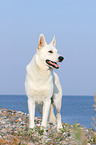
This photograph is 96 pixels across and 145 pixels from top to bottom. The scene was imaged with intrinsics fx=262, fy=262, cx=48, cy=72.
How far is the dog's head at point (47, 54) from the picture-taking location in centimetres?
660

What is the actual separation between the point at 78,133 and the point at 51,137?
599cm

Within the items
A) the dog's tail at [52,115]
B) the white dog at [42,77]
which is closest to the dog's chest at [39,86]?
the white dog at [42,77]

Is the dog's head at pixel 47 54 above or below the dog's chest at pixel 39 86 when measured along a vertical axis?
above

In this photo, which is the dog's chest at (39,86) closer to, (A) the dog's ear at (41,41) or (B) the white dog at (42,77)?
(B) the white dog at (42,77)

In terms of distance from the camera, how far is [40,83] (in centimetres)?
709

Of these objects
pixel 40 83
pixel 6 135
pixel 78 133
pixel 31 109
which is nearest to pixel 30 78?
pixel 40 83

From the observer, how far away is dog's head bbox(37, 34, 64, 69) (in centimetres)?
660

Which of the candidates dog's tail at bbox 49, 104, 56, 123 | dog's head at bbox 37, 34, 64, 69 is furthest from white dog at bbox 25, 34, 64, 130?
dog's tail at bbox 49, 104, 56, 123

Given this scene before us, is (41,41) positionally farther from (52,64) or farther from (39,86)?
(39,86)

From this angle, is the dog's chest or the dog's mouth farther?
the dog's chest

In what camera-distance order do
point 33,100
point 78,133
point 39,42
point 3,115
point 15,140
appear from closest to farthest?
1. point 78,133
2. point 15,140
3. point 39,42
4. point 33,100
5. point 3,115

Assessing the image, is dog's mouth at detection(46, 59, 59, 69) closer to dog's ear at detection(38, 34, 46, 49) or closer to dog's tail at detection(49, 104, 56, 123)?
dog's ear at detection(38, 34, 46, 49)

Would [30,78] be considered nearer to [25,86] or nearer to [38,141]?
[25,86]

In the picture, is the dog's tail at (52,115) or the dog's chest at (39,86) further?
the dog's tail at (52,115)
